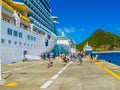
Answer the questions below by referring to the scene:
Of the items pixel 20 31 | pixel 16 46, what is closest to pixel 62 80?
pixel 16 46

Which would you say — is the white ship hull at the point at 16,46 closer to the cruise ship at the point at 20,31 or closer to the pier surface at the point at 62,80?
the cruise ship at the point at 20,31

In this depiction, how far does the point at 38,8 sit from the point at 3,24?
111ft

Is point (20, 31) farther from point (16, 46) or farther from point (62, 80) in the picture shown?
point (62, 80)

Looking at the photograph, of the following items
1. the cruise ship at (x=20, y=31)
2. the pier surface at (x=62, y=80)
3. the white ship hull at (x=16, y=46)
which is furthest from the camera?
the cruise ship at (x=20, y=31)

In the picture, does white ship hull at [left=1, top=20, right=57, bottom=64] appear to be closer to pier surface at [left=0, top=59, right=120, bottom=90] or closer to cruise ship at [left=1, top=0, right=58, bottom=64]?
cruise ship at [left=1, top=0, right=58, bottom=64]

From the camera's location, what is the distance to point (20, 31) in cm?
4862

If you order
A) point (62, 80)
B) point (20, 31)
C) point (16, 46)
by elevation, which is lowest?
point (62, 80)

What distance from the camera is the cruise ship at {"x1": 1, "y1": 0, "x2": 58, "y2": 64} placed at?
40.3 meters

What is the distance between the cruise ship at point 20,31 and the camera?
40.3 metres

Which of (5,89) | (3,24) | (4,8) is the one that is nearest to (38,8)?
(4,8)

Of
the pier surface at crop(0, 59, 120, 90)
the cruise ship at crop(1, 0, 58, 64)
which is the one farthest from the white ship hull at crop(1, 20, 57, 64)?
the pier surface at crop(0, 59, 120, 90)

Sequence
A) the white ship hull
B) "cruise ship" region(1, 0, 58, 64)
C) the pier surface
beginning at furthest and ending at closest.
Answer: "cruise ship" region(1, 0, 58, 64)
the white ship hull
the pier surface

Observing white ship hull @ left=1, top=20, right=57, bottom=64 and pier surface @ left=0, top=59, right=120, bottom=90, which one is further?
white ship hull @ left=1, top=20, right=57, bottom=64

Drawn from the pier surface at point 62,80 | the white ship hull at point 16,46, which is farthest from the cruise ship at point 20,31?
the pier surface at point 62,80
